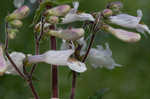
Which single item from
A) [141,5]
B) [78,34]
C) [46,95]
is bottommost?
[46,95]

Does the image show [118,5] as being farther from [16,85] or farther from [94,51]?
[16,85]

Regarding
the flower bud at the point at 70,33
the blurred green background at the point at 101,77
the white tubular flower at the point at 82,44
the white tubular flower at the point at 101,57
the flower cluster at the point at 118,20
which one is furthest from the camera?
the blurred green background at the point at 101,77

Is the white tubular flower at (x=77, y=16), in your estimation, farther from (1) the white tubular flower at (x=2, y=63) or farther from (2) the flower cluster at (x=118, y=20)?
(1) the white tubular flower at (x=2, y=63)

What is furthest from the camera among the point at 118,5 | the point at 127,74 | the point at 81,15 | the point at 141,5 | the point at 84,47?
the point at 141,5

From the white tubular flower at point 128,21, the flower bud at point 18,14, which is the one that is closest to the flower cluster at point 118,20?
the white tubular flower at point 128,21

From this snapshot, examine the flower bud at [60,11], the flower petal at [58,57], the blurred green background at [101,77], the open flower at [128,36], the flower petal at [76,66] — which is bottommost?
the blurred green background at [101,77]

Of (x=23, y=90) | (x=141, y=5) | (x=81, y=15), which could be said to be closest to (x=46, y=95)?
(x=23, y=90)

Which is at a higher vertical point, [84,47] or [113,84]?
[84,47]

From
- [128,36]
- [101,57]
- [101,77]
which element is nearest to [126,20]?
[128,36]
